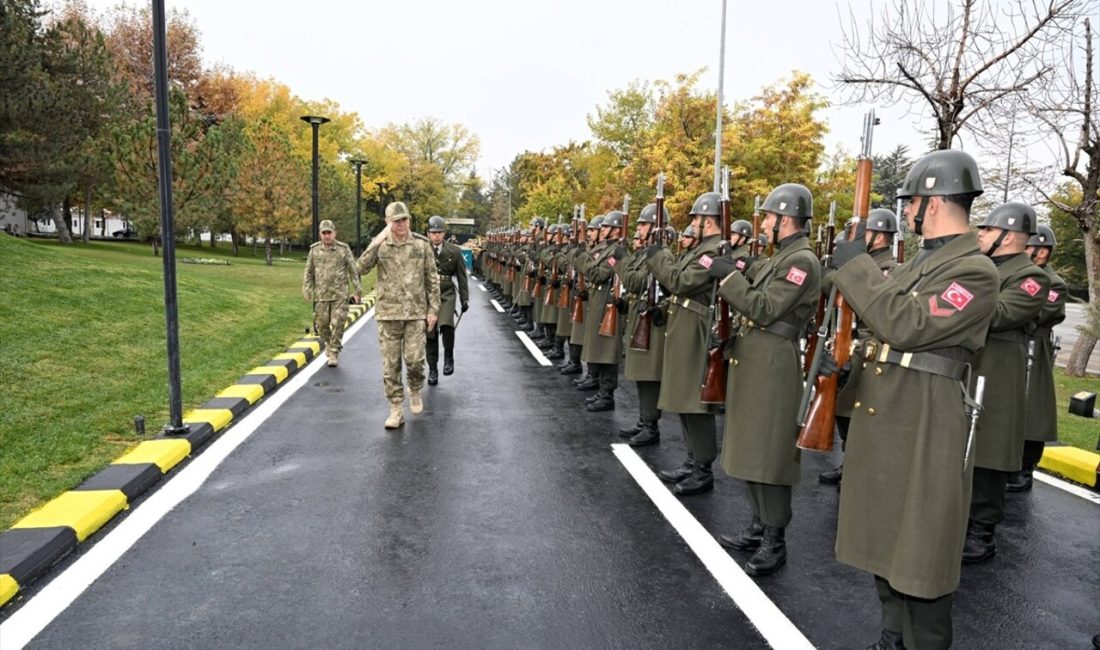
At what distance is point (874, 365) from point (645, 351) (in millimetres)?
3377

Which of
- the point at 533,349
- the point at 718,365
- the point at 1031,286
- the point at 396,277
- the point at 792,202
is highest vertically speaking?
the point at 792,202

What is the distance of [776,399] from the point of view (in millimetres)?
4285

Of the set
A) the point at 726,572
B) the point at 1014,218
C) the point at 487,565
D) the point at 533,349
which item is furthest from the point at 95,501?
the point at 533,349

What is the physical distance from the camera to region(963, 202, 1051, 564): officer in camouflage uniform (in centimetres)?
462

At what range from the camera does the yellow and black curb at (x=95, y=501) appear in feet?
12.6

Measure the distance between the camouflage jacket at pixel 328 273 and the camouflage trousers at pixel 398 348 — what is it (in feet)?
10.8

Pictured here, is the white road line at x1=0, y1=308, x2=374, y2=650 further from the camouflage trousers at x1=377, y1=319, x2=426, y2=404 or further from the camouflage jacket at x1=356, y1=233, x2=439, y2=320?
the camouflage jacket at x1=356, y1=233, x2=439, y2=320

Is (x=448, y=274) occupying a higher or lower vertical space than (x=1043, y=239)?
lower

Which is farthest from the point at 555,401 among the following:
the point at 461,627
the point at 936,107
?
the point at 936,107

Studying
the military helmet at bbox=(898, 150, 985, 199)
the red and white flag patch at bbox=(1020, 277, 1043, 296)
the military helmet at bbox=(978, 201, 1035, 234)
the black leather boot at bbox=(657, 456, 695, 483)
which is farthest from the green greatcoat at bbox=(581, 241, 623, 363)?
the military helmet at bbox=(898, 150, 985, 199)

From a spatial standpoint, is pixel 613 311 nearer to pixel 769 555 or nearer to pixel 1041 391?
pixel 1041 391

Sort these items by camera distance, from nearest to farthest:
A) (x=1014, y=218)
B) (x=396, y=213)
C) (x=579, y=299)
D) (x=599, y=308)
Result: 1. (x=1014, y=218)
2. (x=396, y=213)
3. (x=599, y=308)
4. (x=579, y=299)

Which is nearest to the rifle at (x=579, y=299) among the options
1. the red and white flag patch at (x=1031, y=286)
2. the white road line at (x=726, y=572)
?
the white road line at (x=726, y=572)

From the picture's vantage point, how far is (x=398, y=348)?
743 cm
